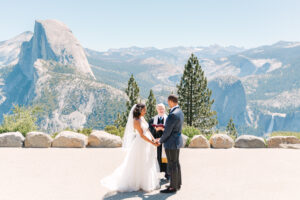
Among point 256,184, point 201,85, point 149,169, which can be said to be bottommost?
point 256,184

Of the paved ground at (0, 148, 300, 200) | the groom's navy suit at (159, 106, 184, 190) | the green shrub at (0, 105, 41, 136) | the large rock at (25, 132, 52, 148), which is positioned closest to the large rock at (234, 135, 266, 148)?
the paved ground at (0, 148, 300, 200)

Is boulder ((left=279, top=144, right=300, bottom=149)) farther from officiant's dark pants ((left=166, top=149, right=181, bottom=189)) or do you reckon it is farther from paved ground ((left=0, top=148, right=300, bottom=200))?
officiant's dark pants ((left=166, top=149, right=181, bottom=189))

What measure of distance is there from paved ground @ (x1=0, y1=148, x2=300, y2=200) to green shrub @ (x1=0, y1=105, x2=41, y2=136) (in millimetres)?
2984

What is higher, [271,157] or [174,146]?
[174,146]

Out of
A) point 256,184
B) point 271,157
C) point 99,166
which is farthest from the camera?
point 271,157

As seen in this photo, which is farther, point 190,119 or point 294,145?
point 190,119

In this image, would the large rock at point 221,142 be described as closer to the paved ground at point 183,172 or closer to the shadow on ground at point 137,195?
the paved ground at point 183,172

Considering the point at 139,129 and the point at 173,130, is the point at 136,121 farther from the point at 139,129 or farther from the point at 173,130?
the point at 173,130

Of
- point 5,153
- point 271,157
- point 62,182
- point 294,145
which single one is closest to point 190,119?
point 294,145

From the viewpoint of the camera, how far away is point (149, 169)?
24.9ft

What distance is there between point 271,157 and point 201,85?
27638 millimetres

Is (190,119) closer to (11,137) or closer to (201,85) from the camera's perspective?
(201,85)

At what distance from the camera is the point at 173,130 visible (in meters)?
7.22

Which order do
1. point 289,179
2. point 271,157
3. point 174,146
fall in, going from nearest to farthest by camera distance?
point 174,146 < point 289,179 < point 271,157
